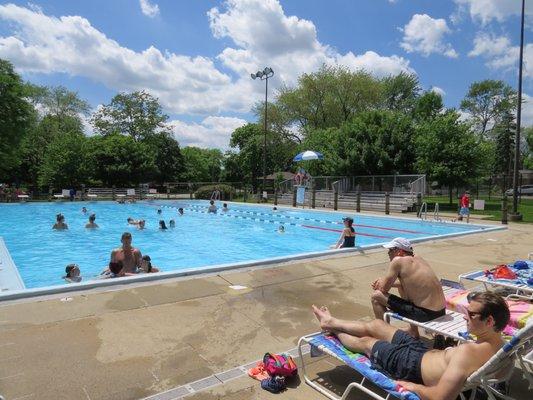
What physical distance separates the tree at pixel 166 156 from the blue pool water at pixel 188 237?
1332 inches

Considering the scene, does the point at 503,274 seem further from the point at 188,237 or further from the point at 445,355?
the point at 188,237

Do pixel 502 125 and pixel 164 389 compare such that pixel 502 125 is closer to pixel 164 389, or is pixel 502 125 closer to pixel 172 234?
pixel 172 234

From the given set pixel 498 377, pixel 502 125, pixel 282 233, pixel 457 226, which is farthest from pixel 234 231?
pixel 502 125

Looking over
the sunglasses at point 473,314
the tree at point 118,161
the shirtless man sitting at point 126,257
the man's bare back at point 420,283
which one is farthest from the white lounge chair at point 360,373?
the tree at point 118,161

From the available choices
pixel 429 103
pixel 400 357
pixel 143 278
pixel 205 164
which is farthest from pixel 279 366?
pixel 205 164

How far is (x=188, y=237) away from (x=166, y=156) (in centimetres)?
4540

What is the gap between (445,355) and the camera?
120 inches

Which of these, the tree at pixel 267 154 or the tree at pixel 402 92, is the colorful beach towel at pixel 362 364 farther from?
the tree at pixel 402 92

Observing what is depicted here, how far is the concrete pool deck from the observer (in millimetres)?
3693

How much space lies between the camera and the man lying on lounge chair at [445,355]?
9.27 ft

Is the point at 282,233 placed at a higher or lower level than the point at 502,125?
lower

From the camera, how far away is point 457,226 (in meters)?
18.2

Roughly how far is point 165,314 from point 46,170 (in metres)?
39.7

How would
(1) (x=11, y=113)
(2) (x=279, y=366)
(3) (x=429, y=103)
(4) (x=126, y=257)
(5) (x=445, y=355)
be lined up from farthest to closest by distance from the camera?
(3) (x=429, y=103) → (1) (x=11, y=113) → (4) (x=126, y=257) → (2) (x=279, y=366) → (5) (x=445, y=355)
